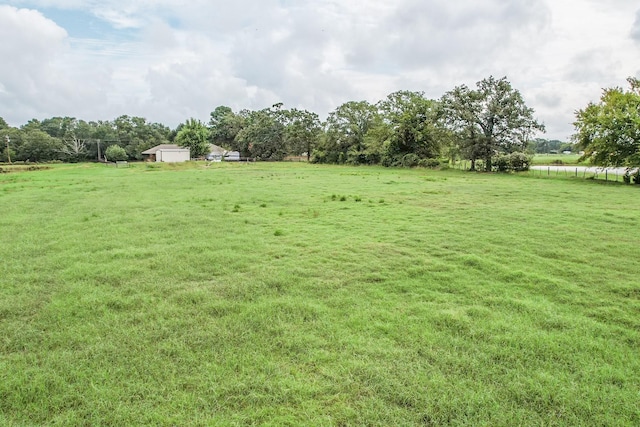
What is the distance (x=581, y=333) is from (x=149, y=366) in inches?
173

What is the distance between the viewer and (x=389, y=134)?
133 feet

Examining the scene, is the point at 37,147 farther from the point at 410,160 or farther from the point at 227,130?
the point at 410,160

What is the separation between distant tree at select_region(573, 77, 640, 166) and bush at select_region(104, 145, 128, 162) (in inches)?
2567

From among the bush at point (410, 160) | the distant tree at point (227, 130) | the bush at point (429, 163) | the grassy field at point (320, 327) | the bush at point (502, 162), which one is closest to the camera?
the grassy field at point (320, 327)

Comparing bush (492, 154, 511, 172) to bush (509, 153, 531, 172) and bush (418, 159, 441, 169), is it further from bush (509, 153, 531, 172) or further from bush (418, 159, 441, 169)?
bush (418, 159, 441, 169)

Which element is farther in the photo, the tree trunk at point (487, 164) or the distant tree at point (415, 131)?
the distant tree at point (415, 131)

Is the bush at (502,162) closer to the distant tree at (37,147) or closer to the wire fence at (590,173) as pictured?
the wire fence at (590,173)

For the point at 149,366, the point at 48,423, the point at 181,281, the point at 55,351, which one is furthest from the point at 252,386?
the point at 181,281

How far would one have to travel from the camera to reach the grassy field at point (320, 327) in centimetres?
285

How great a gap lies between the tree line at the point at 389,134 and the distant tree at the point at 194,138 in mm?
159

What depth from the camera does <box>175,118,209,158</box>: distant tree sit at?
2306 inches

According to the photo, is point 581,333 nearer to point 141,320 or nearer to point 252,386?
point 252,386

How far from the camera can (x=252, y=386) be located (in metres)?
3.06

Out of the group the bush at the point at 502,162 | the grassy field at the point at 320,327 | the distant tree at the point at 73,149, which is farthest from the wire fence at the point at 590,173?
the distant tree at the point at 73,149
